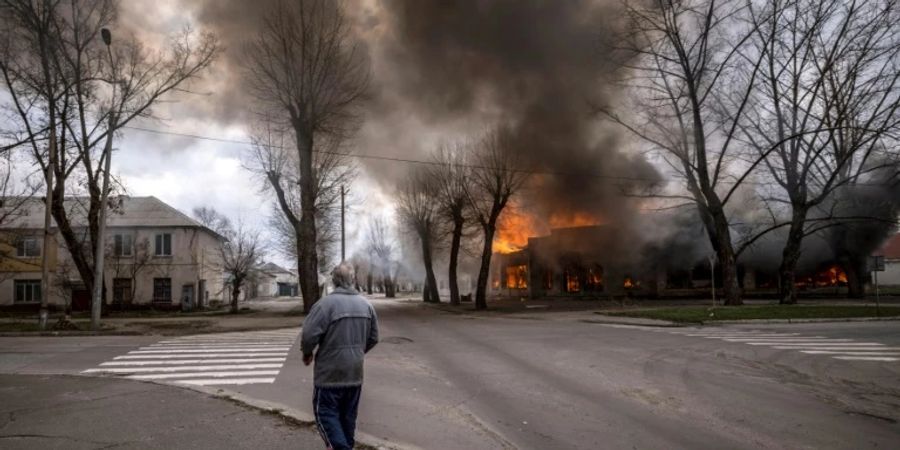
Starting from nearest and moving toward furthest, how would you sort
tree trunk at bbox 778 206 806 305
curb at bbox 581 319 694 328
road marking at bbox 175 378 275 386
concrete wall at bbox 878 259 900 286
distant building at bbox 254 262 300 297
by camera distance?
road marking at bbox 175 378 275 386 < curb at bbox 581 319 694 328 < tree trunk at bbox 778 206 806 305 < concrete wall at bbox 878 259 900 286 < distant building at bbox 254 262 300 297

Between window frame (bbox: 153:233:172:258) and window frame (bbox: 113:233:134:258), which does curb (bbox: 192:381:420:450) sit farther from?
window frame (bbox: 113:233:134:258)

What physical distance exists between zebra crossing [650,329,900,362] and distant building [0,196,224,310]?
29930 millimetres

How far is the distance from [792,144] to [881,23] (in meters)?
5.54

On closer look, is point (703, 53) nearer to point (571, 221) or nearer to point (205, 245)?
point (571, 221)

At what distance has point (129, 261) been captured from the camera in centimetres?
3462

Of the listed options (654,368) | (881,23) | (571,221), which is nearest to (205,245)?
(571,221)

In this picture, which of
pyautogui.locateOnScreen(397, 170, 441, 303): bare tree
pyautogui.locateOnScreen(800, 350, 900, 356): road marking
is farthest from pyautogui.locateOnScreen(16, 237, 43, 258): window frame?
pyautogui.locateOnScreen(800, 350, 900, 356): road marking

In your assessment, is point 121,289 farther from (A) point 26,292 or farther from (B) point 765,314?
(B) point 765,314

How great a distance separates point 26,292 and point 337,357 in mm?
38568

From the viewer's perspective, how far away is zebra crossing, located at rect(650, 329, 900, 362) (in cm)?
1066

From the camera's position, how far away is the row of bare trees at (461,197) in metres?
29.4

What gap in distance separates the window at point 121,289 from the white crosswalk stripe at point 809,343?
3081cm

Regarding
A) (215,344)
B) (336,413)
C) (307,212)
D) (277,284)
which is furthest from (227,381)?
(277,284)

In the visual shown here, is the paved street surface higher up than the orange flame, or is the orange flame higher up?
the orange flame
